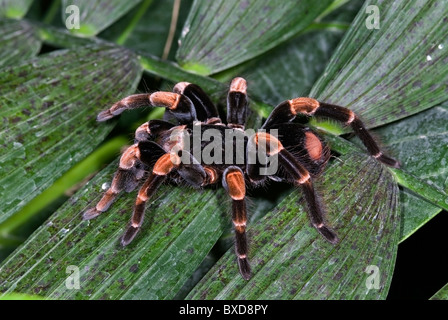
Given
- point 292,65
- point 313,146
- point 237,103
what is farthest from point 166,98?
point 292,65

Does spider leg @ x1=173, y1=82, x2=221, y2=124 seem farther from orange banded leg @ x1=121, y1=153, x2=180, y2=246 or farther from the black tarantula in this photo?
orange banded leg @ x1=121, y1=153, x2=180, y2=246

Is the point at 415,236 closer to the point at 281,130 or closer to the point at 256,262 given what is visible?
the point at 281,130

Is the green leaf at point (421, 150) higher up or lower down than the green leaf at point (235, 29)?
lower down

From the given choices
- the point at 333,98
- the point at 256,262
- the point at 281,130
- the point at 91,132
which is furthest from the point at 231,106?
the point at 256,262

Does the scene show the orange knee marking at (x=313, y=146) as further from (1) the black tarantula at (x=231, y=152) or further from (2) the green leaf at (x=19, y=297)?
(2) the green leaf at (x=19, y=297)

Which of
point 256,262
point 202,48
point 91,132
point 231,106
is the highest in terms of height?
point 202,48

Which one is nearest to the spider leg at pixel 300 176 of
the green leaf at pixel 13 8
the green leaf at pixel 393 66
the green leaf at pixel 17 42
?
the green leaf at pixel 393 66

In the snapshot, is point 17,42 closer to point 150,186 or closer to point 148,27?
point 148,27
